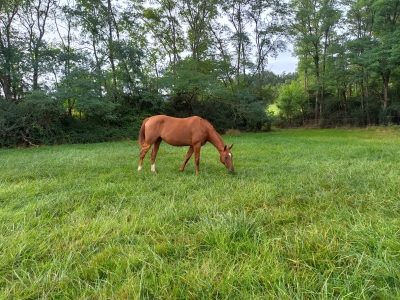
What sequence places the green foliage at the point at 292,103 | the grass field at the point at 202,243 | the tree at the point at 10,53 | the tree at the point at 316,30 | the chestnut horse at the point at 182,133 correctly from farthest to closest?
the green foliage at the point at 292,103 → the tree at the point at 316,30 → the tree at the point at 10,53 → the chestnut horse at the point at 182,133 → the grass field at the point at 202,243

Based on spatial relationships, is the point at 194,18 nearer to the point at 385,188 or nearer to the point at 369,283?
the point at 385,188

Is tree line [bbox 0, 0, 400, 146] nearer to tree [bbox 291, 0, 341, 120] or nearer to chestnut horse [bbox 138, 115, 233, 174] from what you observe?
tree [bbox 291, 0, 341, 120]

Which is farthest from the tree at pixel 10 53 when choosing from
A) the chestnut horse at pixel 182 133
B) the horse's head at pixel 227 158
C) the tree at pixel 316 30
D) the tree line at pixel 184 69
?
the tree at pixel 316 30

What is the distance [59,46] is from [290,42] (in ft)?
67.5

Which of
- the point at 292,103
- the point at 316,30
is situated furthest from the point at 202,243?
the point at 316,30

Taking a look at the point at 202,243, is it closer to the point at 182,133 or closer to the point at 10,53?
the point at 182,133

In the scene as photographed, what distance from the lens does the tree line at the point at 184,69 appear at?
38.5 ft

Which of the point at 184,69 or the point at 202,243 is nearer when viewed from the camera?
the point at 202,243

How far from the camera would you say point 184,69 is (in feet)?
50.1

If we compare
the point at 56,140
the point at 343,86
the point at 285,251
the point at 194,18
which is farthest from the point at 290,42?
the point at 285,251

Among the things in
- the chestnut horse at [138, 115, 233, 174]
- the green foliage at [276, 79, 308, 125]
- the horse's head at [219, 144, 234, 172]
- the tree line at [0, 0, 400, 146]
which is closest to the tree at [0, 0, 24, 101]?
the tree line at [0, 0, 400, 146]

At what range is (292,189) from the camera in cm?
306

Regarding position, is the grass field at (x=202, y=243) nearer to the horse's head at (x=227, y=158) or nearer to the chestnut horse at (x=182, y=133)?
the horse's head at (x=227, y=158)

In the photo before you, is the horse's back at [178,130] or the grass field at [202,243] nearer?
the grass field at [202,243]
